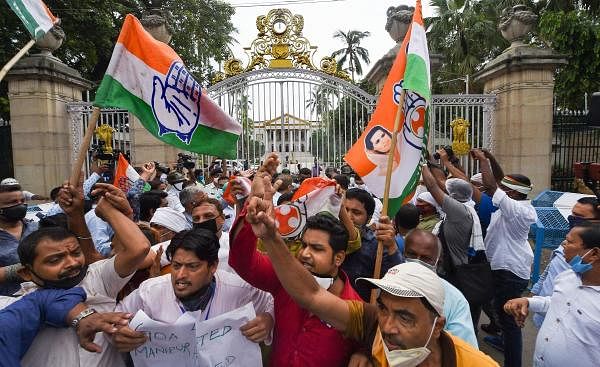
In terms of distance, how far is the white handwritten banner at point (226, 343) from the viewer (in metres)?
2.08

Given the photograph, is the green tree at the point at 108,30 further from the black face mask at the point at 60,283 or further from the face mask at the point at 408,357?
the face mask at the point at 408,357

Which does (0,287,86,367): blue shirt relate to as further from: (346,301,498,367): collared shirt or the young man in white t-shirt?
(346,301,498,367): collared shirt

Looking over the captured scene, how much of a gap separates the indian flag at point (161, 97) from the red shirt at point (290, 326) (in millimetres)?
1363

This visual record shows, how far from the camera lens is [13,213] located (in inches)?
137

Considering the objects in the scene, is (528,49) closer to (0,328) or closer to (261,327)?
(261,327)

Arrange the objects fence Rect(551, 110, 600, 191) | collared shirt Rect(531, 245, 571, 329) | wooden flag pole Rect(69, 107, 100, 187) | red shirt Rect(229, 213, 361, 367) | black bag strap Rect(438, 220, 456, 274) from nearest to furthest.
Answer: red shirt Rect(229, 213, 361, 367), wooden flag pole Rect(69, 107, 100, 187), collared shirt Rect(531, 245, 571, 329), black bag strap Rect(438, 220, 456, 274), fence Rect(551, 110, 600, 191)

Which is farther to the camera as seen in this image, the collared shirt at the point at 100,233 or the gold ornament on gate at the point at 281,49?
the gold ornament on gate at the point at 281,49

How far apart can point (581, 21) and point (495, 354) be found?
15.8 meters

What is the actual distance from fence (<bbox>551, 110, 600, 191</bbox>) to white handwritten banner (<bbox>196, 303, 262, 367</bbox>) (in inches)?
454

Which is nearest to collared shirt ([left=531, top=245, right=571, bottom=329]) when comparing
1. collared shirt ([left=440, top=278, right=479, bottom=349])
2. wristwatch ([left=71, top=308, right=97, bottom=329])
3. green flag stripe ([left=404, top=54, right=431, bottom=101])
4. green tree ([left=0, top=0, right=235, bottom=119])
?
collared shirt ([left=440, top=278, right=479, bottom=349])

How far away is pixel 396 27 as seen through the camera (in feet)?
31.8

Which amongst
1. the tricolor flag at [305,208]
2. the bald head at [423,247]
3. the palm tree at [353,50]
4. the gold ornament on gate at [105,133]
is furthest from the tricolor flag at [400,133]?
the palm tree at [353,50]

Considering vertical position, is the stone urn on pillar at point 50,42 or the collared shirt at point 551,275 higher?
the stone urn on pillar at point 50,42

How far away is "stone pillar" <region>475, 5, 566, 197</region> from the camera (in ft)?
32.2
